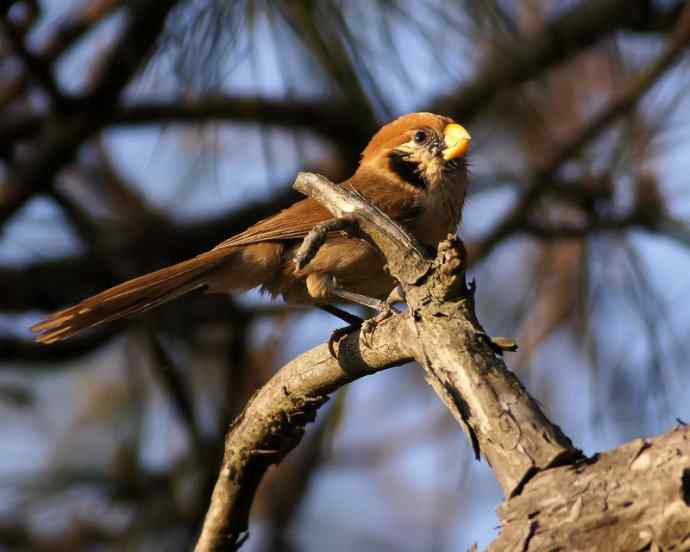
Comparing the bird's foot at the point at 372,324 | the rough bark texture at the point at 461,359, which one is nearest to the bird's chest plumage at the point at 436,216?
the bird's foot at the point at 372,324

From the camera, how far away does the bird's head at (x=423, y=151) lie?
3.87 meters

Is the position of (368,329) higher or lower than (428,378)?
higher

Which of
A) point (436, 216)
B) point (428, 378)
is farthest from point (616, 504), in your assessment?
point (436, 216)

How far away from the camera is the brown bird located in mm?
3355

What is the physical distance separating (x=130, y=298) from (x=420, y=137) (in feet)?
4.15

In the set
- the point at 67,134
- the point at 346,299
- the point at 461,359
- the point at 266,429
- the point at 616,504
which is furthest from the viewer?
the point at 67,134

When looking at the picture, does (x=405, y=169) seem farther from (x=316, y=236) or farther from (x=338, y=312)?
(x=316, y=236)

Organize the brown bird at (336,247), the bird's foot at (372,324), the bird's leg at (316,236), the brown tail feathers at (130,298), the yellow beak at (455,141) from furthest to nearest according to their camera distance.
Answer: the yellow beak at (455,141) → the brown bird at (336,247) → the brown tail feathers at (130,298) → the bird's foot at (372,324) → the bird's leg at (316,236)

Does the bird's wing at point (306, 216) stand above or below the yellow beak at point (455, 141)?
below

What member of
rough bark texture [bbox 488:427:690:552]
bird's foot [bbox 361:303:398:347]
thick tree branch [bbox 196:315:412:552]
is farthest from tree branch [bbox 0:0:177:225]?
rough bark texture [bbox 488:427:690:552]

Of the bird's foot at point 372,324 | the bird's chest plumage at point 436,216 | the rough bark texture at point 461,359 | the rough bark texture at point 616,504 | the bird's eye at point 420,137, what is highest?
the bird's eye at point 420,137

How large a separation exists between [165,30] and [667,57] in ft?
5.88

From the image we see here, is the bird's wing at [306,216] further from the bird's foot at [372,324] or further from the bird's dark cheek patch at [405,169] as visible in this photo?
the bird's foot at [372,324]

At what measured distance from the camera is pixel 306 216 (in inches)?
146
